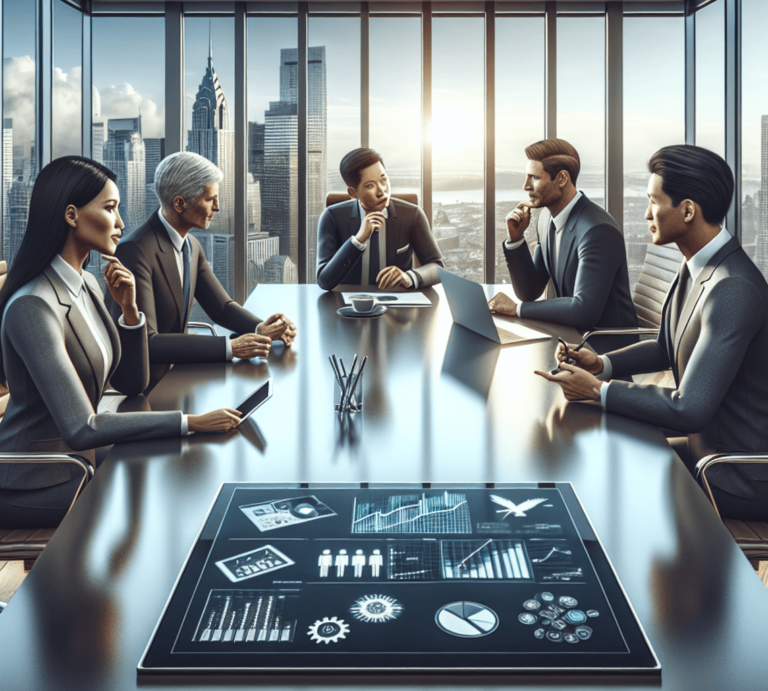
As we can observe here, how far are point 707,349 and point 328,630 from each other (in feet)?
4.10

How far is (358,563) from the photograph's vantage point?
106 cm

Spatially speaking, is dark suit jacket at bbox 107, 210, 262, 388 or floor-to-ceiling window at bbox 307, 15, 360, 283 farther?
floor-to-ceiling window at bbox 307, 15, 360, 283

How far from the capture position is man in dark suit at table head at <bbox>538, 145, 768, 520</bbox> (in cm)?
177

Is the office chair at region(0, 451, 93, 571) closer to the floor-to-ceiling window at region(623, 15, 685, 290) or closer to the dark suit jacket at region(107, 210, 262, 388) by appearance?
the dark suit jacket at region(107, 210, 262, 388)

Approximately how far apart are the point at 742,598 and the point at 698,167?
1417 mm

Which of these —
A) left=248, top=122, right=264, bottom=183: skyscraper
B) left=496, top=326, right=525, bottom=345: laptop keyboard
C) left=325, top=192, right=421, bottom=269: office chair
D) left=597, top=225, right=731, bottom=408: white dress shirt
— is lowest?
left=496, top=326, right=525, bottom=345: laptop keyboard

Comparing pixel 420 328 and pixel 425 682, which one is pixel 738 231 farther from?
pixel 425 682

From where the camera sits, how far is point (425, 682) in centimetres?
84

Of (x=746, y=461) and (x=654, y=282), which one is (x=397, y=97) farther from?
(x=746, y=461)

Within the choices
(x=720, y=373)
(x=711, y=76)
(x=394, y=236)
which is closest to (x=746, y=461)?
(x=720, y=373)

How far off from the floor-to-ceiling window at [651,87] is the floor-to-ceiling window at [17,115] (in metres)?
4.70

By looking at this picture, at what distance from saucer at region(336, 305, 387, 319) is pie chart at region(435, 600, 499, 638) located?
2.11 meters

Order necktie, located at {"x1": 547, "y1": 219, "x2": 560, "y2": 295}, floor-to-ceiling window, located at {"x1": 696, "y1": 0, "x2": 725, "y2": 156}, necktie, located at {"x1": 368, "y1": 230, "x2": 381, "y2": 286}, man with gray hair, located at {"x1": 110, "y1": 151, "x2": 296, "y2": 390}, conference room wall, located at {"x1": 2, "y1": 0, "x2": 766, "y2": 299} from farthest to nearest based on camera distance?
conference room wall, located at {"x1": 2, "y1": 0, "x2": 766, "y2": 299}, floor-to-ceiling window, located at {"x1": 696, "y1": 0, "x2": 725, "y2": 156}, necktie, located at {"x1": 368, "y1": 230, "x2": 381, "y2": 286}, necktie, located at {"x1": 547, "y1": 219, "x2": 560, "y2": 295}, man with gray hair, located at {"x1": 110, "y1": 151, "x2": 296, "y2": 390}

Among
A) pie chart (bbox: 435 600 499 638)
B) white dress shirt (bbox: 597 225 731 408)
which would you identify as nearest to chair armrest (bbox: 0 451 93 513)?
pie chart (bbox: 435 600 499 638)
